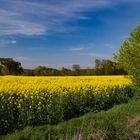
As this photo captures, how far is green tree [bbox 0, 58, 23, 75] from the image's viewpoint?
5125cm

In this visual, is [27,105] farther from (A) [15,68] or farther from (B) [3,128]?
(A) [15,68]

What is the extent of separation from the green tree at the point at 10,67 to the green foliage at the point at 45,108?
33.2 m

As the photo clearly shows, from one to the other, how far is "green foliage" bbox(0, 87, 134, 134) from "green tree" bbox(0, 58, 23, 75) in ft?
109

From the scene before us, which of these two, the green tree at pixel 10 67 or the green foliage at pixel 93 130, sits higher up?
the green tree at pixel 10 67

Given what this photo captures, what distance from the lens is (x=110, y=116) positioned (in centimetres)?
1412

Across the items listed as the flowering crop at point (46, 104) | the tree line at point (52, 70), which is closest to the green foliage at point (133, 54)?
the flowering crop at point (46, 104)

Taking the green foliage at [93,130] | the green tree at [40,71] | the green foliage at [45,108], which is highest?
the green tree at [40,71]

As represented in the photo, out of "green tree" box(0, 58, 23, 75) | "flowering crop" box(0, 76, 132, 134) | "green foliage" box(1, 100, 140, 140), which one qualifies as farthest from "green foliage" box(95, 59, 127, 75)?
"green foliage" box(1, 100, 140, 140)

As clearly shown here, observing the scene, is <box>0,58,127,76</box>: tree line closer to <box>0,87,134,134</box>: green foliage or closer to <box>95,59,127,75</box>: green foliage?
<box>95,59,127,75</box>: green foliage

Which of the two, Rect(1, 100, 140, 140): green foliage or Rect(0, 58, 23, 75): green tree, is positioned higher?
Rect(0, 58, 23, 75): green tree

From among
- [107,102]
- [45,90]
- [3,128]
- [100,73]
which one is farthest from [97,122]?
[100,73]

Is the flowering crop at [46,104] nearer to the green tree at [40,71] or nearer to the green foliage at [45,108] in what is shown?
the green foliage at [45,108]

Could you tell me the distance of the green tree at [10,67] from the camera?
168 feet

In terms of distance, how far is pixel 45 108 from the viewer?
14805 mm
